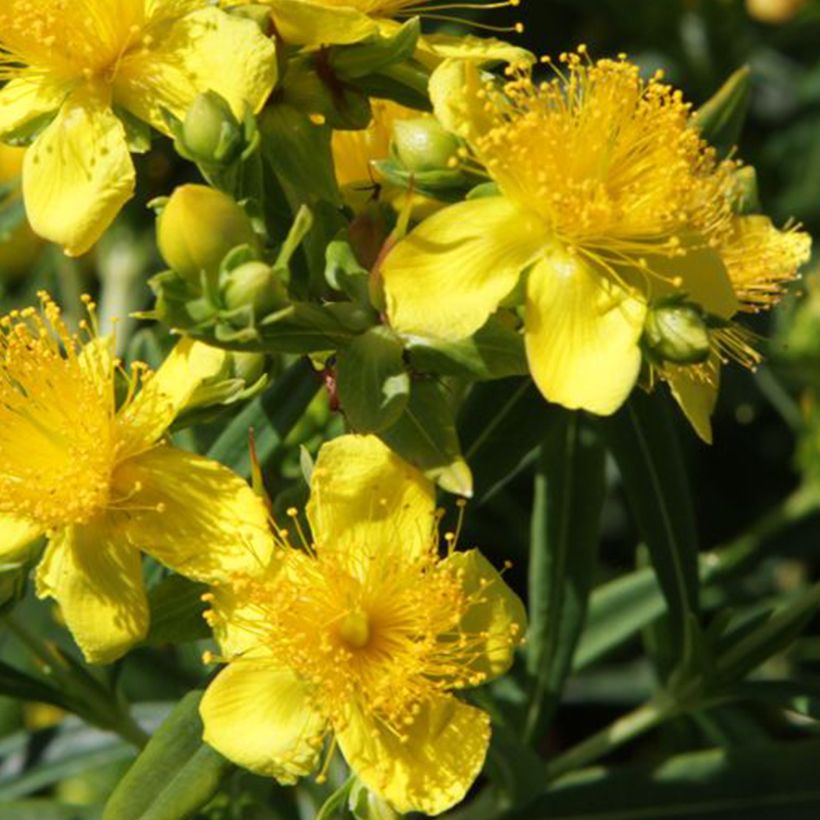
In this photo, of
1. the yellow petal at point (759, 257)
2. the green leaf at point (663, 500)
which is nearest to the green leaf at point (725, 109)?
the yellow petal at point (759, 257)

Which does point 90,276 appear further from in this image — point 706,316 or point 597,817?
point 706,316

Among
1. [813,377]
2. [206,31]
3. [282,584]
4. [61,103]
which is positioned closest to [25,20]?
[61,103]

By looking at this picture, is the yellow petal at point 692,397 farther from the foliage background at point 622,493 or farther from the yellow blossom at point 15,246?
the yellow blossom at point 15,246

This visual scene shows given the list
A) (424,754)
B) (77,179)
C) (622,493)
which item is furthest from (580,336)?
(622,493)

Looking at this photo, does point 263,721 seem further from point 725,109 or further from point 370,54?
point 725,109

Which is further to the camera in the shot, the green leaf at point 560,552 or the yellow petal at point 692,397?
the green leaf at point 560,552

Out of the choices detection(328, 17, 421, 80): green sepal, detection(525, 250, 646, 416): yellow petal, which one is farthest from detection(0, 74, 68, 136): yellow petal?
detection(525, 250, 646, 416): yellow petal

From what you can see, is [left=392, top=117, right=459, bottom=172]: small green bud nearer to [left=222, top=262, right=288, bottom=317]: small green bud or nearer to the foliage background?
[left=222, top=262, right=288, bottom=317]: small green bud
